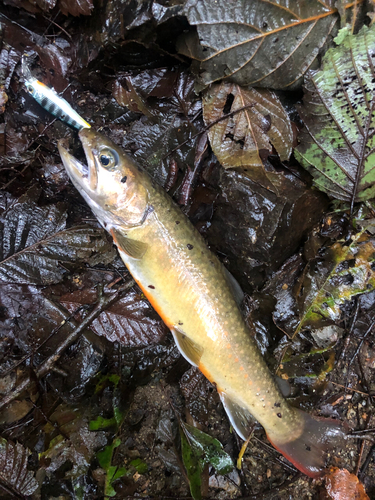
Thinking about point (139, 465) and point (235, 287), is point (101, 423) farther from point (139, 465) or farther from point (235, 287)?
point (235, 287)

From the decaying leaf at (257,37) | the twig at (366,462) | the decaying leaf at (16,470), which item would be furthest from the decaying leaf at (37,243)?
the twig at (366,462)

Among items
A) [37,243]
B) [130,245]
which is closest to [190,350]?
[130,245]

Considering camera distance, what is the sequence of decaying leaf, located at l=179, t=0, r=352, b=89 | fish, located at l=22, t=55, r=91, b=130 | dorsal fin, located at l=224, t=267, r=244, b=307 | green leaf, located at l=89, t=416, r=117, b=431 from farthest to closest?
green leaf, located at l=89, t=416, r=117, b=431 → dorsal fin, located at l=224, t=267, r=244, b=307 → fish, located at l=22, t=55, r=91, b=130 → decaying leaf, located at l=179, t=0, r=352, b=89

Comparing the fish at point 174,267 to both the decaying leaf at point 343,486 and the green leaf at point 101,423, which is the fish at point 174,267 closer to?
the green leaf at point 101,423

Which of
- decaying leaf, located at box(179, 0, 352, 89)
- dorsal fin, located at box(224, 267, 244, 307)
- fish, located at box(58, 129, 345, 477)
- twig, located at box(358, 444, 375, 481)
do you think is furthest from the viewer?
twig, located at box(358, 444, 375, 481)

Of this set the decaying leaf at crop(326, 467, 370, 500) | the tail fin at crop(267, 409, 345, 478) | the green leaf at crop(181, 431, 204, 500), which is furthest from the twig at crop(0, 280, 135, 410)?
the decaying leaf at crop(326, 467, 370, 500)

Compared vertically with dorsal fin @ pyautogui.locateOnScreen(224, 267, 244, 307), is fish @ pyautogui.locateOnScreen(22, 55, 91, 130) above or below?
above

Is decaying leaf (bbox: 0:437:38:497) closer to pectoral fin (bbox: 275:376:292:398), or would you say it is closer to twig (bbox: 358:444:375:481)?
pectoral fin (bbox: 275:376:292:398)
